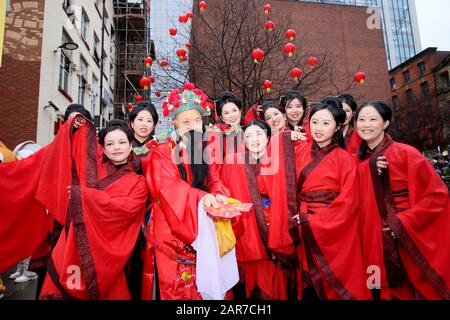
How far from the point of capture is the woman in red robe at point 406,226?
107 inches

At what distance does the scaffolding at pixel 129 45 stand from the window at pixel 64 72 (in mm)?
7275

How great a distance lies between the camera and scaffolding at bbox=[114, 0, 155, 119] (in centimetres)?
1948

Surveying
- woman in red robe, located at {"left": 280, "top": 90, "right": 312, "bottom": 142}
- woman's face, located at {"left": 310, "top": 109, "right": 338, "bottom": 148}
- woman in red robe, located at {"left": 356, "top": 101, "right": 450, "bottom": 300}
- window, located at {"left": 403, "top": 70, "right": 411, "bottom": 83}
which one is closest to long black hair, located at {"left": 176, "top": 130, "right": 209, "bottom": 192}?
woman's face, located at {"left": 310, "top": 109, "right": 338, "bottom": 148}

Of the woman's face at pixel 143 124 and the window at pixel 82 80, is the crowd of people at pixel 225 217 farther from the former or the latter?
the window at pixel 82 80

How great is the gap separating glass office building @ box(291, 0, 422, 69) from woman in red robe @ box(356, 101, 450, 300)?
35196mm

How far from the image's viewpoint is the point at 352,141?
3.80 meters

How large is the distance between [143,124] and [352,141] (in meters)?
2.45

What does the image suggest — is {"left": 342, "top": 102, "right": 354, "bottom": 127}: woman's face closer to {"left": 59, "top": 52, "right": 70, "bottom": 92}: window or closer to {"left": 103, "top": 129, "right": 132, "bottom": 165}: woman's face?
{"left": 103, "top": 129, "right": 132, "bottom": 165}: woman's face

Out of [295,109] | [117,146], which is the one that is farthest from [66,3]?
[117,146]

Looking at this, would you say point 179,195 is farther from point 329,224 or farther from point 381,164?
point 381,164

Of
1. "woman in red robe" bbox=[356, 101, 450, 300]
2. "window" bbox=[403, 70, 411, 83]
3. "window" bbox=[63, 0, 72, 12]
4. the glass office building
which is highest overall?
the glass office building

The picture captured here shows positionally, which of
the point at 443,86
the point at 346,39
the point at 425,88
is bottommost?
the point at 443,86

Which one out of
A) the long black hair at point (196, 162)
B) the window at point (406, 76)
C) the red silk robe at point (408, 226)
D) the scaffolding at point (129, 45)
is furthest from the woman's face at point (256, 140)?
the window at point (406, 76)
